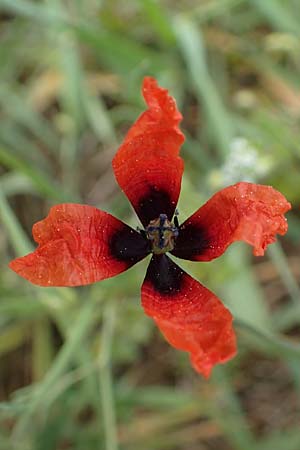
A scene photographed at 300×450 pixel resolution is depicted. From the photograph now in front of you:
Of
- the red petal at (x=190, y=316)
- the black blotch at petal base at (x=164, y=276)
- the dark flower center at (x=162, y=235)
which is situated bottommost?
the red petal at (x=190, y=316)

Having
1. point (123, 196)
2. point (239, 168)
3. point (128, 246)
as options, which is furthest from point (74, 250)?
point (123, 196)

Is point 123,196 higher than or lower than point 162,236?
higher

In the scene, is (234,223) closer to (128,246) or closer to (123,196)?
(128,246)

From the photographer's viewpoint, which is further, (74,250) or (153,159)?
(153,159)

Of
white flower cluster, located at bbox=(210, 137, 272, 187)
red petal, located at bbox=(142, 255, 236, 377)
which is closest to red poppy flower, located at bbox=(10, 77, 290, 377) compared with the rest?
red petal, located at bbox=(142, 255, 236, 377)

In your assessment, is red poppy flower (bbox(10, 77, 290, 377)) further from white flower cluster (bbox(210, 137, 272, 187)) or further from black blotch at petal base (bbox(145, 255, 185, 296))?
white flower cluster (bbox(210, 137, 272, 187))

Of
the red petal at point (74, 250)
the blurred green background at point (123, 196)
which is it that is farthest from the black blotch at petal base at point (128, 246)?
the blurred green background at point (123, 196)

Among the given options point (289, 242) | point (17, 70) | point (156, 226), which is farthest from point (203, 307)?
point (17, 70)

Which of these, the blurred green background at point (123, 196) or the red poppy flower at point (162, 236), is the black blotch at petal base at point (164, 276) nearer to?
the red poppy flower at point (162, 236)
